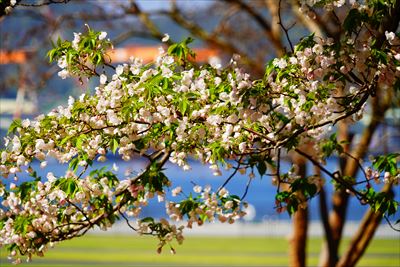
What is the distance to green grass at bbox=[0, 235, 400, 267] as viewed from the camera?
13320 mm

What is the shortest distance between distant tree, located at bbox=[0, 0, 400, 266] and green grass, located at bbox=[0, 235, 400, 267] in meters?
8.22

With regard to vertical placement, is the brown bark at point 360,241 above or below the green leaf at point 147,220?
above

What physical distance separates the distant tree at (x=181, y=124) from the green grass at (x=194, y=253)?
8.22 metres

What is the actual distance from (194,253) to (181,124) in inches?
484

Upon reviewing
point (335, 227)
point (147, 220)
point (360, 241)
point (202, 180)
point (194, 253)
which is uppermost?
point (202, 180)

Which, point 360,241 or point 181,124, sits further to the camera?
point 360,241

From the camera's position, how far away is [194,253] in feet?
50.8

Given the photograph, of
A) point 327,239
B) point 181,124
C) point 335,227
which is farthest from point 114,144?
point 335,227

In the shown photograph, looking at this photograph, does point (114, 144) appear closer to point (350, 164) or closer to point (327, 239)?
point (350, 164)

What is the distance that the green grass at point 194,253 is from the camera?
13.3m

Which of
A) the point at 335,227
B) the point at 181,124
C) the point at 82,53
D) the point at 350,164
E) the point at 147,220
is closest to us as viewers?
the point at 181,124

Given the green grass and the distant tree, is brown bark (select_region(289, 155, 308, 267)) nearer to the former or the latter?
the distant tree

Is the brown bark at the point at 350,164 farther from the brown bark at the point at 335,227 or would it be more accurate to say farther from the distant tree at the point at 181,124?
the distant tree at the point at 181,124

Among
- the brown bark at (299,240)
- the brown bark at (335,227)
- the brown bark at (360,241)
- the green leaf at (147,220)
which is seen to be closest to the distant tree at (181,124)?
the green leaf at (147,220)
